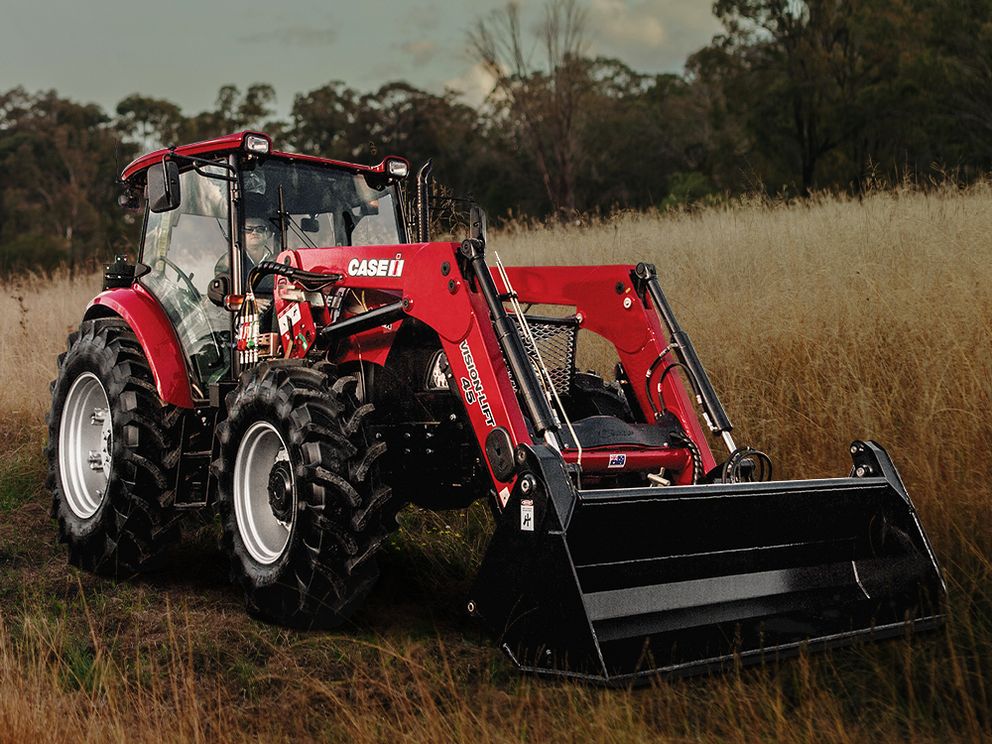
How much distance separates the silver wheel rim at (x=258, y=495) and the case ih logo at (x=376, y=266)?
84 centimetres

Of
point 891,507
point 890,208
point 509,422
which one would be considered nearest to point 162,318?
point 509,422

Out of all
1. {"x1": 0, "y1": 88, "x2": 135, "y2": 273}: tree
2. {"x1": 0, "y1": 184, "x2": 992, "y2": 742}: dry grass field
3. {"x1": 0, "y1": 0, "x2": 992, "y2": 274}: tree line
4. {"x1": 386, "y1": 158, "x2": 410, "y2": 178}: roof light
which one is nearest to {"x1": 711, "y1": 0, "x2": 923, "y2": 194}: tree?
{"x1": 0, "y1": 0, "x2": 992, "y2": 274}: tree line

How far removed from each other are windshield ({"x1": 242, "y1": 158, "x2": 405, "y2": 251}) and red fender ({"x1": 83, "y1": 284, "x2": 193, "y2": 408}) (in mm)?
779

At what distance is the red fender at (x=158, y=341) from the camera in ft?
16.1

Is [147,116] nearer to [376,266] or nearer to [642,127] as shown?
[642,127]

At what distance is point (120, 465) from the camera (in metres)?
4.79

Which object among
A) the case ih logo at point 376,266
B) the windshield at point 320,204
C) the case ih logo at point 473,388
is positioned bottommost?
the case ih logo at point 473,388

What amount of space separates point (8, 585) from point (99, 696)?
215cm

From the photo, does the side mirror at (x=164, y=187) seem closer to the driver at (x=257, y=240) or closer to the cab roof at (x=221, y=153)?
the cab roof at (x=221, y=153)

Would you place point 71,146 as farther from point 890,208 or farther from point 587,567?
point 587,567

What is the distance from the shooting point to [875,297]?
6.32 meters

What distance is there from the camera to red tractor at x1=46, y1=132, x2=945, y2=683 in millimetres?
3289

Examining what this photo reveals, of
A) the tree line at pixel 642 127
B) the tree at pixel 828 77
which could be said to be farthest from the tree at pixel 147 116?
Answer: the tree at pixel 828 77

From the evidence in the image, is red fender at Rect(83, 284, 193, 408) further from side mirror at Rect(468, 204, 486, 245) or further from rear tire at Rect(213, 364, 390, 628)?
side mirror at Rect(468, 204, 486, 245)
